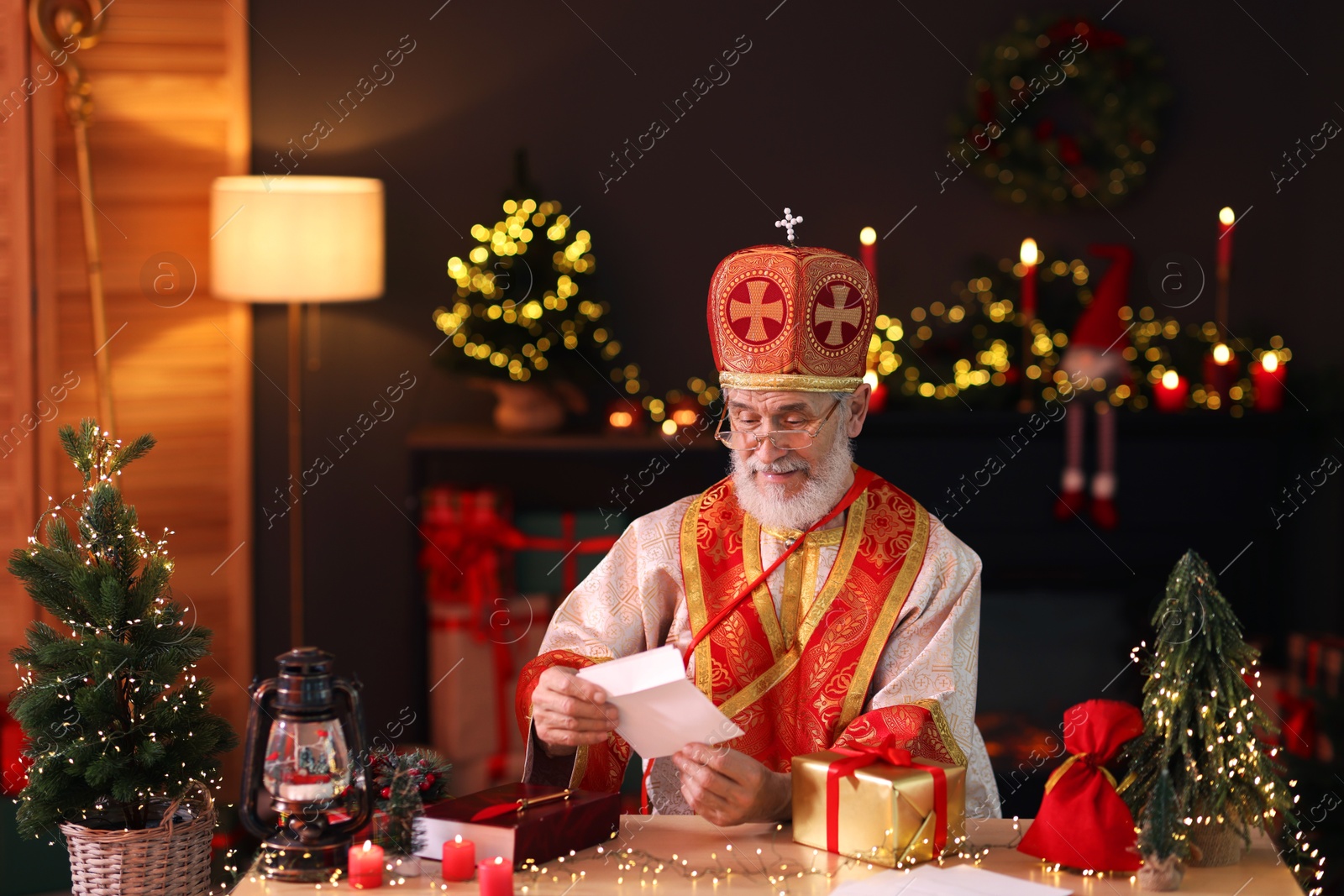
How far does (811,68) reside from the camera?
5125 mm

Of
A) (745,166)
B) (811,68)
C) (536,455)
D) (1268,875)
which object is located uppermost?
(811,68)

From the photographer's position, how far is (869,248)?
15.9 ft

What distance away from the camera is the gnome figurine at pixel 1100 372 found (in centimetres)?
482

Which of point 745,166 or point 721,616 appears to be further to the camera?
point 745,166

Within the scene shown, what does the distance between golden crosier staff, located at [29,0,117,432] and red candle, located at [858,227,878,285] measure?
2446 millimetres

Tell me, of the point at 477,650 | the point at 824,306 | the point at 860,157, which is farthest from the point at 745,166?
the point at 824,306

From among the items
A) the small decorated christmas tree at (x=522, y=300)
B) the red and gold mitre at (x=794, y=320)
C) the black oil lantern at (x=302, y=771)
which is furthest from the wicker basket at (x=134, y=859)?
the small decorated christmas tree at (x=522, y=300)

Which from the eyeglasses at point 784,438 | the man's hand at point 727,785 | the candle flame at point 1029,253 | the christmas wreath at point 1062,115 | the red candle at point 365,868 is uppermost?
the christmas wreath at point 1062,115

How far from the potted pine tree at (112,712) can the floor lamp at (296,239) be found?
2294mm

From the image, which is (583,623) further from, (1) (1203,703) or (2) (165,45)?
(2) (165,45)

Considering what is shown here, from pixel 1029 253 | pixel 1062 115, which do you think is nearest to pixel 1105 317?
pixel 1029 253

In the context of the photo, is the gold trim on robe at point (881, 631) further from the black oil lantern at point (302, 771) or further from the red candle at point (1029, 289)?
the red candle at point (1029, 289)

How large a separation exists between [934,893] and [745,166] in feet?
11.9

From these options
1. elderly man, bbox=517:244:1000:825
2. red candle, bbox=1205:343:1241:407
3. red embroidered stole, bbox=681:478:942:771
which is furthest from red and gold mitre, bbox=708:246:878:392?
red candle, bbox=1205:343:1241:407
